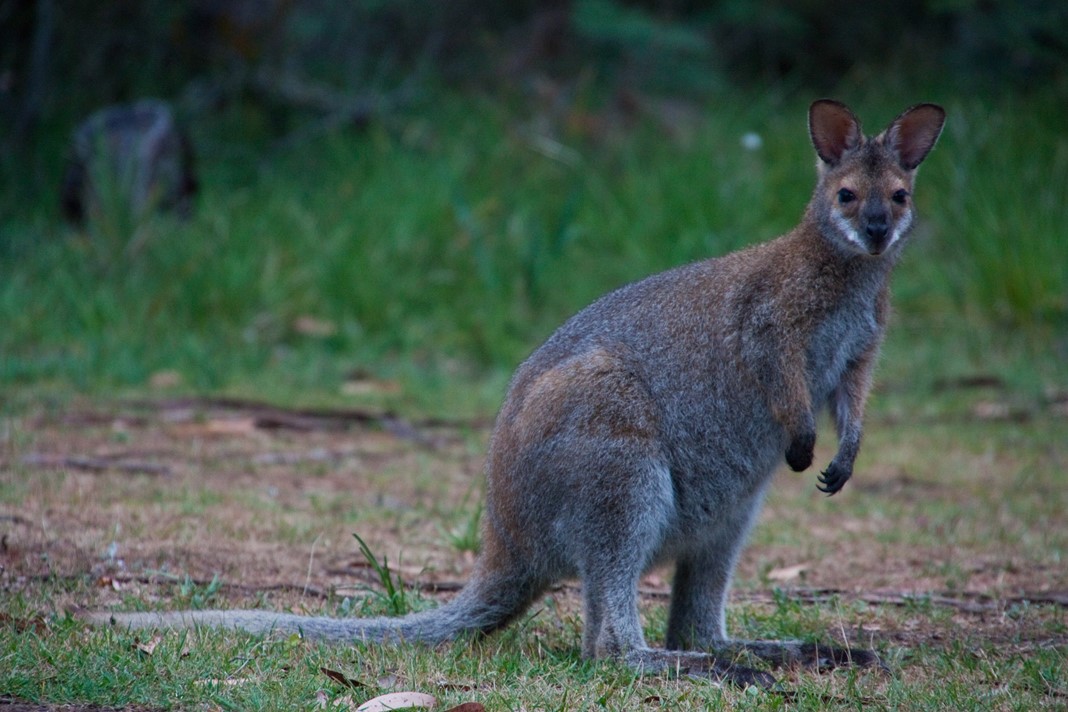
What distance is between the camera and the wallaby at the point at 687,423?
3.23 m

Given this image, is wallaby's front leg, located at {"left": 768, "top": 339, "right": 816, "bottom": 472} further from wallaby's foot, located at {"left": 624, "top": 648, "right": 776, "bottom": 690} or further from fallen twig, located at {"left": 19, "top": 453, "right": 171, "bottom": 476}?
fallen twig, located at {"left": 19, "top": 453, "right": 171, "bottom": 476}

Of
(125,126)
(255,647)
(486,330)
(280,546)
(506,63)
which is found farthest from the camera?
(506,63)

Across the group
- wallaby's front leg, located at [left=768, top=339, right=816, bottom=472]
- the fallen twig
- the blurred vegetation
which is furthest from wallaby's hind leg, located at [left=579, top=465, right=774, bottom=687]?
the blurred vegetation

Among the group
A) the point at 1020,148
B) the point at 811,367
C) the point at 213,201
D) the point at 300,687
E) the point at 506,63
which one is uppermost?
the point at 506,63

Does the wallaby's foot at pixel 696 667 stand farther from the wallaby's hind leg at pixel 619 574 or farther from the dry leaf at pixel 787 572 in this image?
the dry leaf at pixel 787 572

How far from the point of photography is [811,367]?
139 inches

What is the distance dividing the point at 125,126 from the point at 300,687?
699cm

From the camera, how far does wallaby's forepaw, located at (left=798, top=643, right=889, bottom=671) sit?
3.19m

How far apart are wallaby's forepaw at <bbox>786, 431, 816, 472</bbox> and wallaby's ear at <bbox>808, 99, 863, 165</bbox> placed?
2.72 ft

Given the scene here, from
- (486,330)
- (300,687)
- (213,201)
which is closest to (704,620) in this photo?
(300,687)

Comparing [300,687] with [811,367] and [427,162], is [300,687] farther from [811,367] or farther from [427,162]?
[427,162]

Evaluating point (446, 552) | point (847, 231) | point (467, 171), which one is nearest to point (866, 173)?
point (847, 231)

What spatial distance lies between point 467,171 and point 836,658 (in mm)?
6820

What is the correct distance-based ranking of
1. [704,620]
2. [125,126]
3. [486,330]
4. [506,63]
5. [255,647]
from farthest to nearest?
[506,63] < [125,126] < [486,330] < [704,620] < [255,647]
